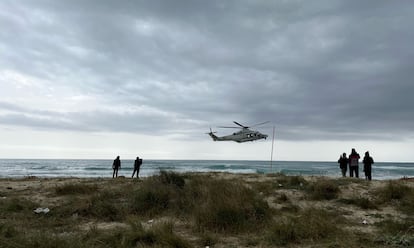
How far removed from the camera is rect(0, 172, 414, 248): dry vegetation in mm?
7488

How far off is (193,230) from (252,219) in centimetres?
162

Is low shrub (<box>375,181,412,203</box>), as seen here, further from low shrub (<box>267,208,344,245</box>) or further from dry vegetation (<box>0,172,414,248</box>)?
low shrub (<box>267,208,344,245</box>)

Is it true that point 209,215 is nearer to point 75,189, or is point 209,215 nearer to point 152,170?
point 75,189

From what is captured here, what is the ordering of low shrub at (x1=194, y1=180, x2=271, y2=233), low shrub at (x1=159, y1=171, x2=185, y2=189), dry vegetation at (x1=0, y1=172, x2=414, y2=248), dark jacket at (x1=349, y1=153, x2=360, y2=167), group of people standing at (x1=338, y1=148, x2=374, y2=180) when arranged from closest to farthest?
dry vegetation at (x1=0, y1=172, x2=414, y2=248)
low shrub at (x1=194, y1=180, x2=271, y2=233)
low shrub at (x1=159, y1=171, x2=185, y2=189)
group of people standing at (x1=338, y1=148, x2=374, y2=180)
dark jacket at (x1=349, y1=153, x2=360, y2=167)

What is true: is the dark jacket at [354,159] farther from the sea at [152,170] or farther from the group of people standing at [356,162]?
the sea at [152,170]

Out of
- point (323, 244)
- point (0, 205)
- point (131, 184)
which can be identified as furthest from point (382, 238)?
point (0, 205)

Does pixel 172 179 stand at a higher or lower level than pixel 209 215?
higher

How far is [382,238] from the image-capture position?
7.61m

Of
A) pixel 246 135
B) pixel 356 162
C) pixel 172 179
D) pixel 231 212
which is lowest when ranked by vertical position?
pixel 231 212

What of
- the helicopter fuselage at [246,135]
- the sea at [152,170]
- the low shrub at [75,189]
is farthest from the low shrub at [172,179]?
the helicopter fuselage at [246,135]

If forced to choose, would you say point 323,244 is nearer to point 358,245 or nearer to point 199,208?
point 358,245

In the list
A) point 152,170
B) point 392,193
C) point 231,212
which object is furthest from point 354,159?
point 152,170

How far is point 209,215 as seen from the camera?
917 cm

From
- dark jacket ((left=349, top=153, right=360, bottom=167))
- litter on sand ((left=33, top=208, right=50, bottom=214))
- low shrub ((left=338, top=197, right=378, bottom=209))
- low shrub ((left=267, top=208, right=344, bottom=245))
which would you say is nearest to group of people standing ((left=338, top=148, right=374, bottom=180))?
dark jacket ((left=349, top=153, right=360, bottom=167))
